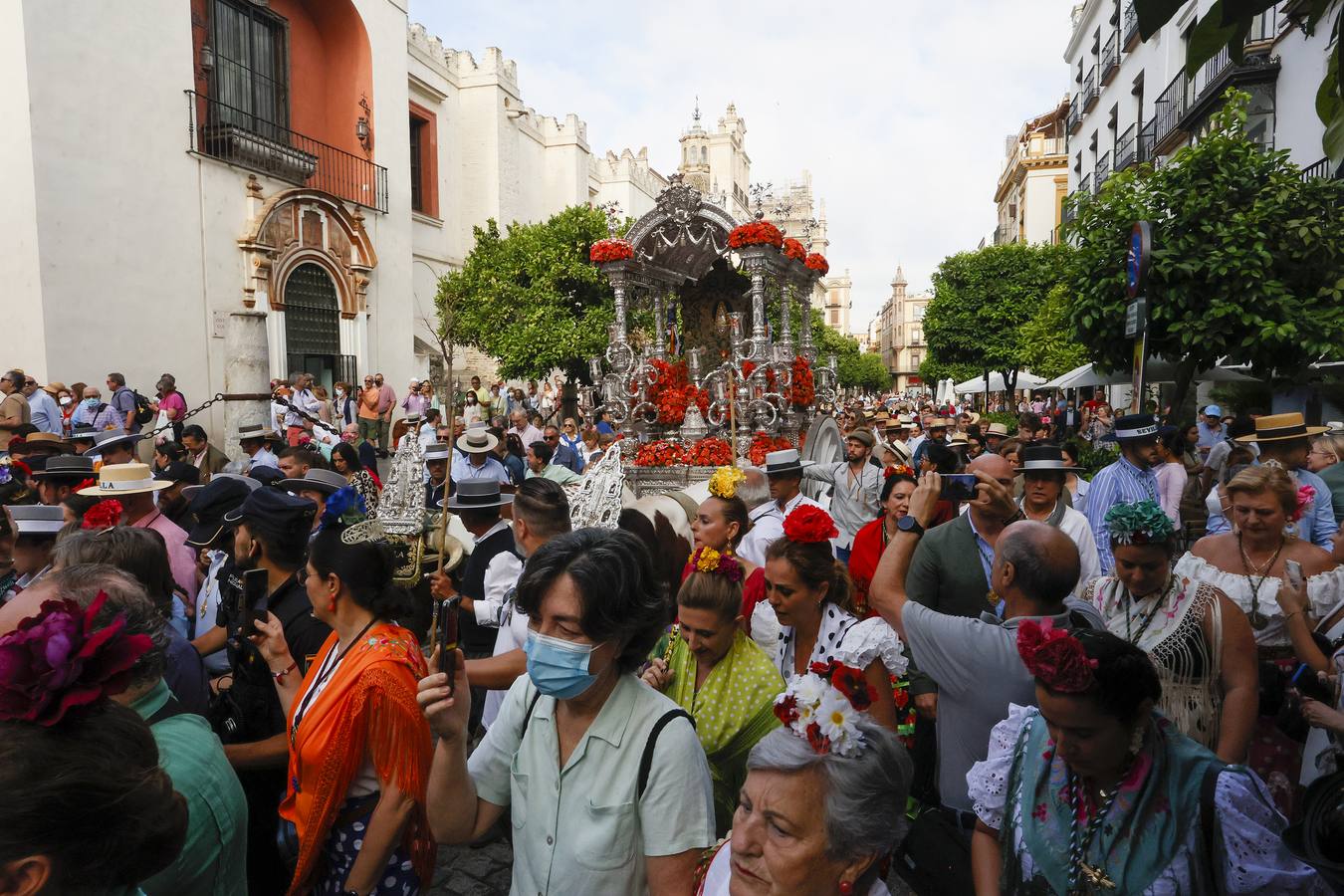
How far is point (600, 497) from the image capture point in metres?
5.97

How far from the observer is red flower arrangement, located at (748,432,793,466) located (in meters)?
11.7

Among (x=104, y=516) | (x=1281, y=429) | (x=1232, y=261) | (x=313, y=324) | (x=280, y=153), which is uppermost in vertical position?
(x=280, y=153)

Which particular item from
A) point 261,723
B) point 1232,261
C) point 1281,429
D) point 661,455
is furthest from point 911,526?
point 1232,261

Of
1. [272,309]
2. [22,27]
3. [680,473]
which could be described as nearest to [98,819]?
[680,473]

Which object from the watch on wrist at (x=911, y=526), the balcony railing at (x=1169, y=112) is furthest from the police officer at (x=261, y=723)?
the balcony railing at (x=1169, y=112)

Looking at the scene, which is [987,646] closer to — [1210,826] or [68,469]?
[1210,826]

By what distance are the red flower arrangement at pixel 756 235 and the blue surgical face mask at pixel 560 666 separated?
412 inches

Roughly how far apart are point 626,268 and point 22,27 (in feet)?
33.1

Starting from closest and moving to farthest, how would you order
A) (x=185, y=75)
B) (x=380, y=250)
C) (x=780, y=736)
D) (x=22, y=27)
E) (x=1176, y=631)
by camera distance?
(x=780, y=736), (x=1176, y=631), (x=22, y=27), (x=185, y=75), (x=380, y=250)

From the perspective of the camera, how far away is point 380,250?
21.1m

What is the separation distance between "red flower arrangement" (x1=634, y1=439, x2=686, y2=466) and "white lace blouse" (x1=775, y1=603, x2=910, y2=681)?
8512 millimetres

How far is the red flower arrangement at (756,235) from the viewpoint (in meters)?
11.9

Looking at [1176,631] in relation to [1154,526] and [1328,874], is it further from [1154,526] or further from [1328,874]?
[1328,874]

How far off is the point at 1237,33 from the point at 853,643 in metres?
2.06
